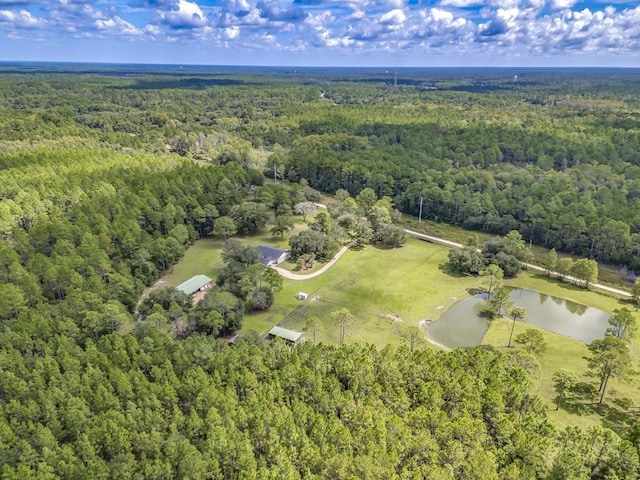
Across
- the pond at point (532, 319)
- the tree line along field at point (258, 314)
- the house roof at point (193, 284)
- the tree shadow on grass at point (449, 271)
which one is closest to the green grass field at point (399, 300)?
the tree shadow on grass at point (449, 271)

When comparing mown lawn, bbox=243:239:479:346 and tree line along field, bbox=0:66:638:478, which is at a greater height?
tree line along field, bbox=0:66:638:478

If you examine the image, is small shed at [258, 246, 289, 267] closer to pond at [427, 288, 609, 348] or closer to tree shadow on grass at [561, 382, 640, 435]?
pond at [427, 288, 609, 348]

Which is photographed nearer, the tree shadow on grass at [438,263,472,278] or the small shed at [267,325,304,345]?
the small shed at [267,325,304,345]

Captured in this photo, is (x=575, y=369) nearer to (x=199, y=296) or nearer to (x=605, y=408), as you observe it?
(x=605, y=408)

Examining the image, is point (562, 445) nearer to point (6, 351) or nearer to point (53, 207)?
point (6, 351)

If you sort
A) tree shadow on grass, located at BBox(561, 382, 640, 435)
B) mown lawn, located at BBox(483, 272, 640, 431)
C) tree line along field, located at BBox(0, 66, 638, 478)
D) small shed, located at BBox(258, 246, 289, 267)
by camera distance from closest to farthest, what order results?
tree line along field, located at BBox(0, 66, 638, 478), tree shadow on grass, located at BBox(561, 382, 640, 435), mown lawn, located at BBox(483, 272, 640, 431), small shed, located at BBox(258, 246, 289, 267)

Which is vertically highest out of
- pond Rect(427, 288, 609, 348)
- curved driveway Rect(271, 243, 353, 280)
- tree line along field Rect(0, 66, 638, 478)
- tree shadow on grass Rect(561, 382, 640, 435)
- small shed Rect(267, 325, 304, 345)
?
tree line along field Rect(0, 66, 638, 478)

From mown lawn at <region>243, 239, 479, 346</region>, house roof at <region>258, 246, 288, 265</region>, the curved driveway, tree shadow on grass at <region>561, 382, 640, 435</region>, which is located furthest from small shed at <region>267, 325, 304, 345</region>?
tree shadow on grass at <region>561, 382, 640, 435</region>

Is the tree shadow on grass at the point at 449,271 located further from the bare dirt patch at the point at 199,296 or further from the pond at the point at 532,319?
the bare dirt patch at the point at 199,296

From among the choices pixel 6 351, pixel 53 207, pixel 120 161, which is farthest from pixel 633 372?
pixel 120 161
